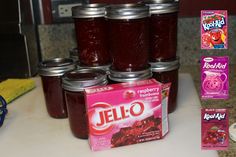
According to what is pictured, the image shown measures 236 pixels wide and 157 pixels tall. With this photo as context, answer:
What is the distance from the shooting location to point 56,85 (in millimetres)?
853

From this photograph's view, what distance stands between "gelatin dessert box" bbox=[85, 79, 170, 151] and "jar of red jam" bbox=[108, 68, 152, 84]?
3 cm

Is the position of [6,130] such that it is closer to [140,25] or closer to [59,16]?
[140,25]

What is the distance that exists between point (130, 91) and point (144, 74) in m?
0.09

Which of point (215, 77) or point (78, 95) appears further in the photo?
point (215, 77)

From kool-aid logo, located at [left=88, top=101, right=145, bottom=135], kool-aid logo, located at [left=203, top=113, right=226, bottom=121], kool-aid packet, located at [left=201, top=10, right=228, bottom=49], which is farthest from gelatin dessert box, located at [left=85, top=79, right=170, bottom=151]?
kool-aid packet, located at [left=201, top=10, right=228, bottom=49]

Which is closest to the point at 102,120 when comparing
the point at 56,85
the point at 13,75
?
the point at 56,85

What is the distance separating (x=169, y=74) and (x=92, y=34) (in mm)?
219

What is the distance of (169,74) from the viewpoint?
2.78 ft

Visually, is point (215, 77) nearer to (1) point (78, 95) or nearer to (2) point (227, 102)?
(2) point (227, 102)

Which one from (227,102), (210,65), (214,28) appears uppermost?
(214,28)

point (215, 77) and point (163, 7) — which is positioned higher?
point (163, 7)

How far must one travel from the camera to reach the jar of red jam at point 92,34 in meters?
0.82

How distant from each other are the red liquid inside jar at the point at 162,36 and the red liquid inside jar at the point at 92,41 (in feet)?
0.39

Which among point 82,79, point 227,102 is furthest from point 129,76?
point 227,102
